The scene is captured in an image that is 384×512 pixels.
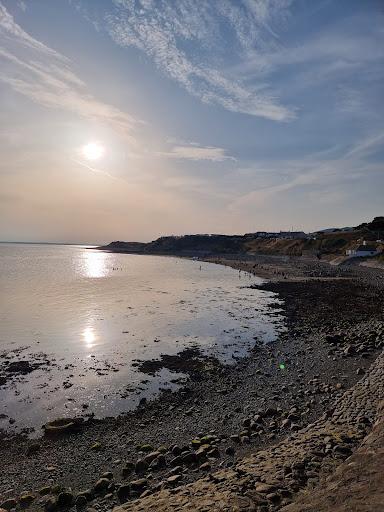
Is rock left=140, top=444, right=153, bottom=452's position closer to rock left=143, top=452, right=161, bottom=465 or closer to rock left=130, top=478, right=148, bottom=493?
rock left=143, top=452, right=161, bottom=465

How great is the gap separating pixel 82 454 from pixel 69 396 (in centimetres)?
594

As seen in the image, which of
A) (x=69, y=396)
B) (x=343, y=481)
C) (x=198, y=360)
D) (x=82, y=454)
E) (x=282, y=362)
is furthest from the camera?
(x=198, y=360)

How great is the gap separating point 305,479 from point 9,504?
8925 mm

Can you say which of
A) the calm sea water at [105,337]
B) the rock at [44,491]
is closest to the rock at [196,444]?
the calm sea water at [105,337]

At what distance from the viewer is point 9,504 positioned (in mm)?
10586

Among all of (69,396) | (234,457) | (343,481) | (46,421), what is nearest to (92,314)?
(69,396)

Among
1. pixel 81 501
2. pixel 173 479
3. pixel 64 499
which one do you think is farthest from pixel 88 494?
pixel 173 479

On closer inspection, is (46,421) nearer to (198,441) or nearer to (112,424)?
(112,424)

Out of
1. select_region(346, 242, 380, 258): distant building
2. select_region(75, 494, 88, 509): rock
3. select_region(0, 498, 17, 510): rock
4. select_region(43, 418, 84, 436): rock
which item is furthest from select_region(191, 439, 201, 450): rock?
select_region(346, 242, 380, 258): distant building

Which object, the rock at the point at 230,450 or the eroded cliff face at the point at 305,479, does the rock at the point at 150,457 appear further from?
the rock at the point at 230,450

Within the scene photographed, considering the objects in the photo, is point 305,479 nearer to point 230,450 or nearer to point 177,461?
point 230,450

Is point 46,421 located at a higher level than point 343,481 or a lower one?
lower

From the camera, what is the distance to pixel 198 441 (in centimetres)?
1351

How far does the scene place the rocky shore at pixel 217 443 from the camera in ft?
32.8
